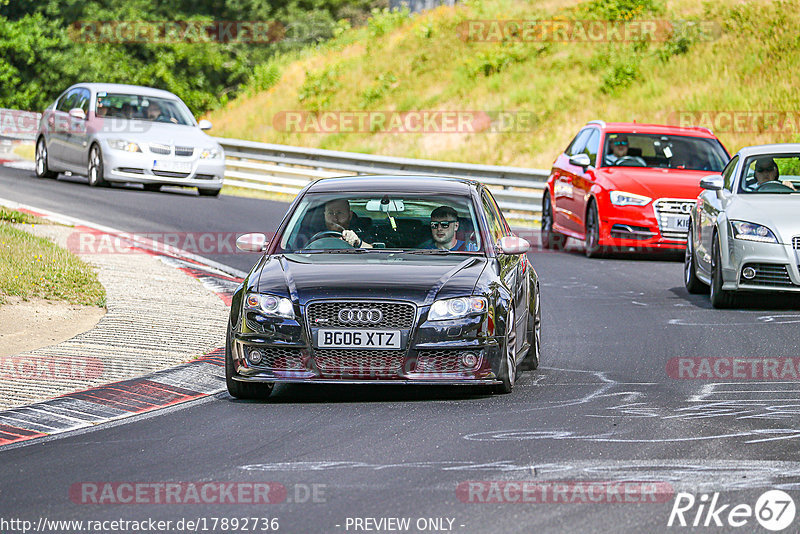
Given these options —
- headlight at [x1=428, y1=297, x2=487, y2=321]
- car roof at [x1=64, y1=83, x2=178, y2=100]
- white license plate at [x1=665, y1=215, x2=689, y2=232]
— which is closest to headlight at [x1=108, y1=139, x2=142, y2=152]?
car roof at [x1=64, y1=83, x2=178, y2=100]

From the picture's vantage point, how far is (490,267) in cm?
938

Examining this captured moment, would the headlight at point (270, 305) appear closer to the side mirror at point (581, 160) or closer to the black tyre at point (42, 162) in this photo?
the side mirror at point (581, 160)

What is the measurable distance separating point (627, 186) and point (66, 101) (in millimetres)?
11969

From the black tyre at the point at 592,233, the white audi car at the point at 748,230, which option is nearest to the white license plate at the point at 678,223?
the black tyre at the point at 592,233

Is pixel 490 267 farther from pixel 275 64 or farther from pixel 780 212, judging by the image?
pixel 275 64

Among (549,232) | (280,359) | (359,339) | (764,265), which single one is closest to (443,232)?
(359,339)

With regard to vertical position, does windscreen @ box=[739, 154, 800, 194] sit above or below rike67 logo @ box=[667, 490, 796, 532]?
above

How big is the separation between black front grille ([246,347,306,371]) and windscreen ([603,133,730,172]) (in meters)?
11.1

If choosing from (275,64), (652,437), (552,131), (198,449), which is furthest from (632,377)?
(275,64)

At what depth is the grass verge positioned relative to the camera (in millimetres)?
12734

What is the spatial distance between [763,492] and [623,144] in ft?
44.9

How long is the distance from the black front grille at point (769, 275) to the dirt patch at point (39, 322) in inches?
230

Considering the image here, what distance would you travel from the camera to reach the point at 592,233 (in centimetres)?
1909

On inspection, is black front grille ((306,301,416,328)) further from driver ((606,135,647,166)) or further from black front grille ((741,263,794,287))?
driver ((606,135,647,166))
